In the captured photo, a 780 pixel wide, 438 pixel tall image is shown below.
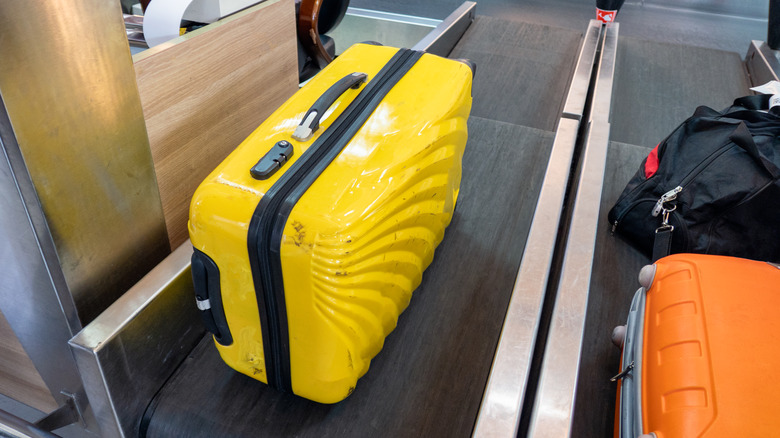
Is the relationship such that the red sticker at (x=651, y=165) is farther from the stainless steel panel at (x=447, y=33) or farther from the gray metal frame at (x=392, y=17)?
the gray metal frame at (x=392, y=17)

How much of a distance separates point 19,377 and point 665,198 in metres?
1.46

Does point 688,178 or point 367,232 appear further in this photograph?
point 688,178

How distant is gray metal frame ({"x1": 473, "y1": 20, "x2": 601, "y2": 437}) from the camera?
77 cm

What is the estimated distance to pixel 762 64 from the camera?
2.39 m

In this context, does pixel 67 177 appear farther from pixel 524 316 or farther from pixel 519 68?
pixel 519 68

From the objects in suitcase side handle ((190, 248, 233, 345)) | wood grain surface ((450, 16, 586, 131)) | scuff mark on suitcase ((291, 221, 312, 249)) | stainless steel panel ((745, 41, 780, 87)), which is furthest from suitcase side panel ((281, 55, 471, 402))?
stainless steel panel ((745, 41, 780, 87))

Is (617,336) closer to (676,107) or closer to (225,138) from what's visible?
(225,138)

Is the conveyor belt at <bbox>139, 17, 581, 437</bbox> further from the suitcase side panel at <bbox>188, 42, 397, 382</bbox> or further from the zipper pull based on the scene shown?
the zipper pull

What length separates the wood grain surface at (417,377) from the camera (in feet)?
2.91

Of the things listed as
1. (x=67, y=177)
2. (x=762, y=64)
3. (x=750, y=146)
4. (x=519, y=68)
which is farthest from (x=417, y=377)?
(x=762, y=64)

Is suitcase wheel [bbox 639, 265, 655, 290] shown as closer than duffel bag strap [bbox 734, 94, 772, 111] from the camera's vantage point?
Yes

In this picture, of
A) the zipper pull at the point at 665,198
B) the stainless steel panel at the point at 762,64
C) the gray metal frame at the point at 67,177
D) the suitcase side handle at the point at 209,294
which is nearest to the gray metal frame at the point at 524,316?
the zipper pull at the point at 665,198

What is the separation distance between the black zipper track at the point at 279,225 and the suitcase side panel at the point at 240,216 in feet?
0.04

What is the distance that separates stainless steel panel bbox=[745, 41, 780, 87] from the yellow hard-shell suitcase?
198cm
